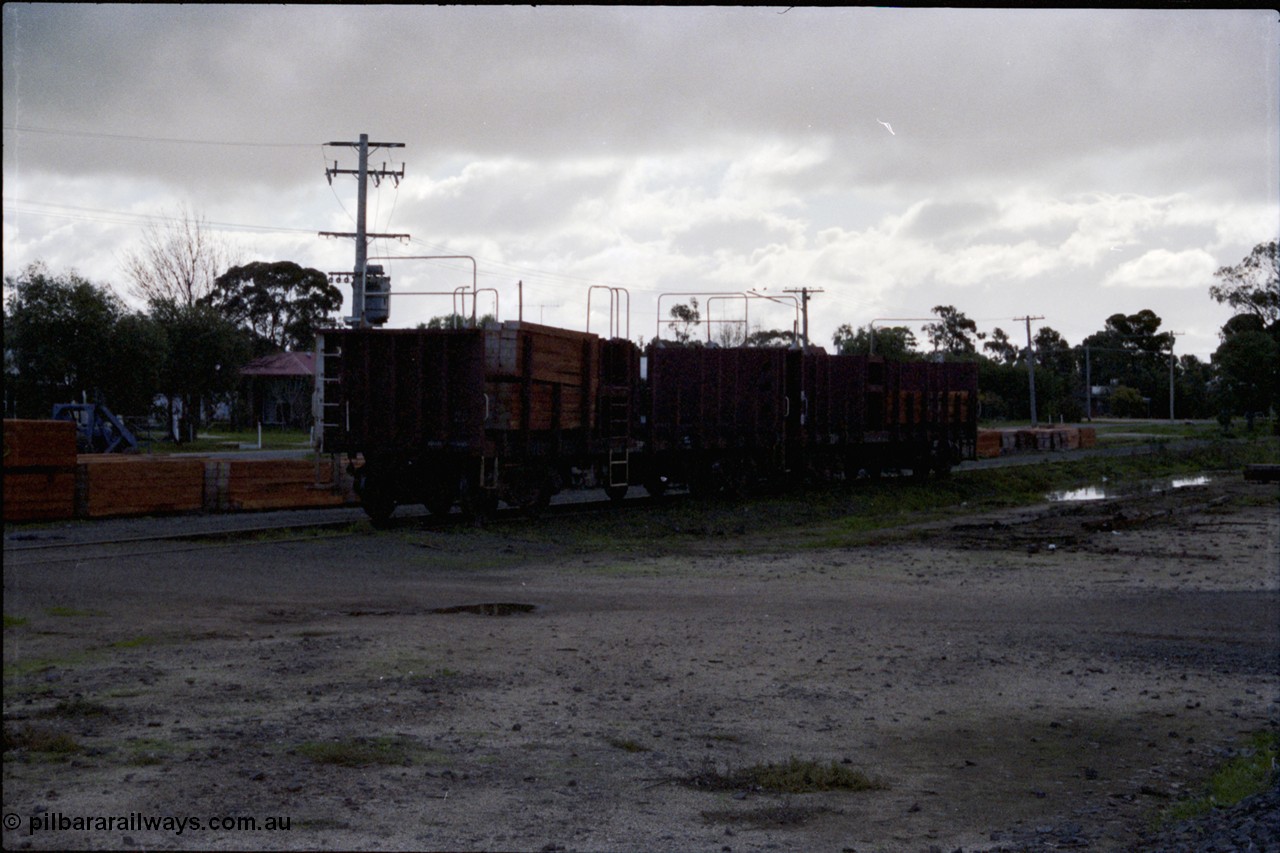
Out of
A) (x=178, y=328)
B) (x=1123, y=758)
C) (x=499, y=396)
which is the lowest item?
(x=1123, y=758)

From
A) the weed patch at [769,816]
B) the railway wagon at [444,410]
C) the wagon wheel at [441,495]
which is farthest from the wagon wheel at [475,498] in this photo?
the weed patch at [769,816]

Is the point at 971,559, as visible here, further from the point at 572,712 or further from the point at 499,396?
the point at 572,712

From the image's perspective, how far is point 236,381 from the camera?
5306cm

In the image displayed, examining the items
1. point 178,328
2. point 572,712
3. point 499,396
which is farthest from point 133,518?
point 178,328

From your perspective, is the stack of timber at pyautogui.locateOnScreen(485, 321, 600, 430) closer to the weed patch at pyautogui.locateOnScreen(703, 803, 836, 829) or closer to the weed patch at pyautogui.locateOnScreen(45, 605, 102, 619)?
the weed patch at pyautogui.locateOnScreen(45, 605, 102, 619)

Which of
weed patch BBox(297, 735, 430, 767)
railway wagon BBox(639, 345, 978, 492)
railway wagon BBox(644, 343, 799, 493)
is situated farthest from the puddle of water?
weed patch BBox(297, 735, 430, 767)

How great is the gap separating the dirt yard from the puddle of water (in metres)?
15.1

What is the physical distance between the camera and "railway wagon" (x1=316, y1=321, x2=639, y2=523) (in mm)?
18031

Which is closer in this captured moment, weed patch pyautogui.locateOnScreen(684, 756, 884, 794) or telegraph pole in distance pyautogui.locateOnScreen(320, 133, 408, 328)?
weed patch pyautogui.locateOnScreen(684, 756, 884, 794)

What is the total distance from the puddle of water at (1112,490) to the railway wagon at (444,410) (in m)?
15.6

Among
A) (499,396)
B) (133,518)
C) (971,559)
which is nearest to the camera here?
(971,559)

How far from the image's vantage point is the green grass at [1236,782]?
597 centimetres

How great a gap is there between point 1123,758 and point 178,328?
4879cm

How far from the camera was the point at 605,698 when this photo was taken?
25.9ft
